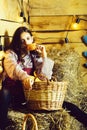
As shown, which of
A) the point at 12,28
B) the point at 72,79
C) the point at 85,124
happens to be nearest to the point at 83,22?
the point at 72,79

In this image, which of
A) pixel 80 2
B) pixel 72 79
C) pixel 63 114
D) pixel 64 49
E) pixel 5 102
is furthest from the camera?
pixel 80 2

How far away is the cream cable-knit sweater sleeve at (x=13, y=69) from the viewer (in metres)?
2.69

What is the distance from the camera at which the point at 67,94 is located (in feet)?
12.0

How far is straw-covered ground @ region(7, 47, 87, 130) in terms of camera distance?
108 inches

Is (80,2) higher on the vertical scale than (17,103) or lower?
higher

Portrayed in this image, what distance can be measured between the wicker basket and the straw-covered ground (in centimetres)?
7

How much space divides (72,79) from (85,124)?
73 centimetres

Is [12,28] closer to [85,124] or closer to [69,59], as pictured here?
[69,59]

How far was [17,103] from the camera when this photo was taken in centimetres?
295

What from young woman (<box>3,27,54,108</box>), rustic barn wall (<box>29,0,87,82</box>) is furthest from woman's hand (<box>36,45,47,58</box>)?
rustic barn wall (<box>29,0,87,82</box>)

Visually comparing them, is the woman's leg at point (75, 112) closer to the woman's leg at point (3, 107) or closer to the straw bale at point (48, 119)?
the straw bale at point (48, 119)

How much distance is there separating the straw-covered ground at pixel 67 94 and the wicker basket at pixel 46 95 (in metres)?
0.07

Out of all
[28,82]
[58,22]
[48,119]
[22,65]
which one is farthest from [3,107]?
[58,22]

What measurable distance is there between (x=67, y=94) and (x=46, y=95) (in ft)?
3.20
